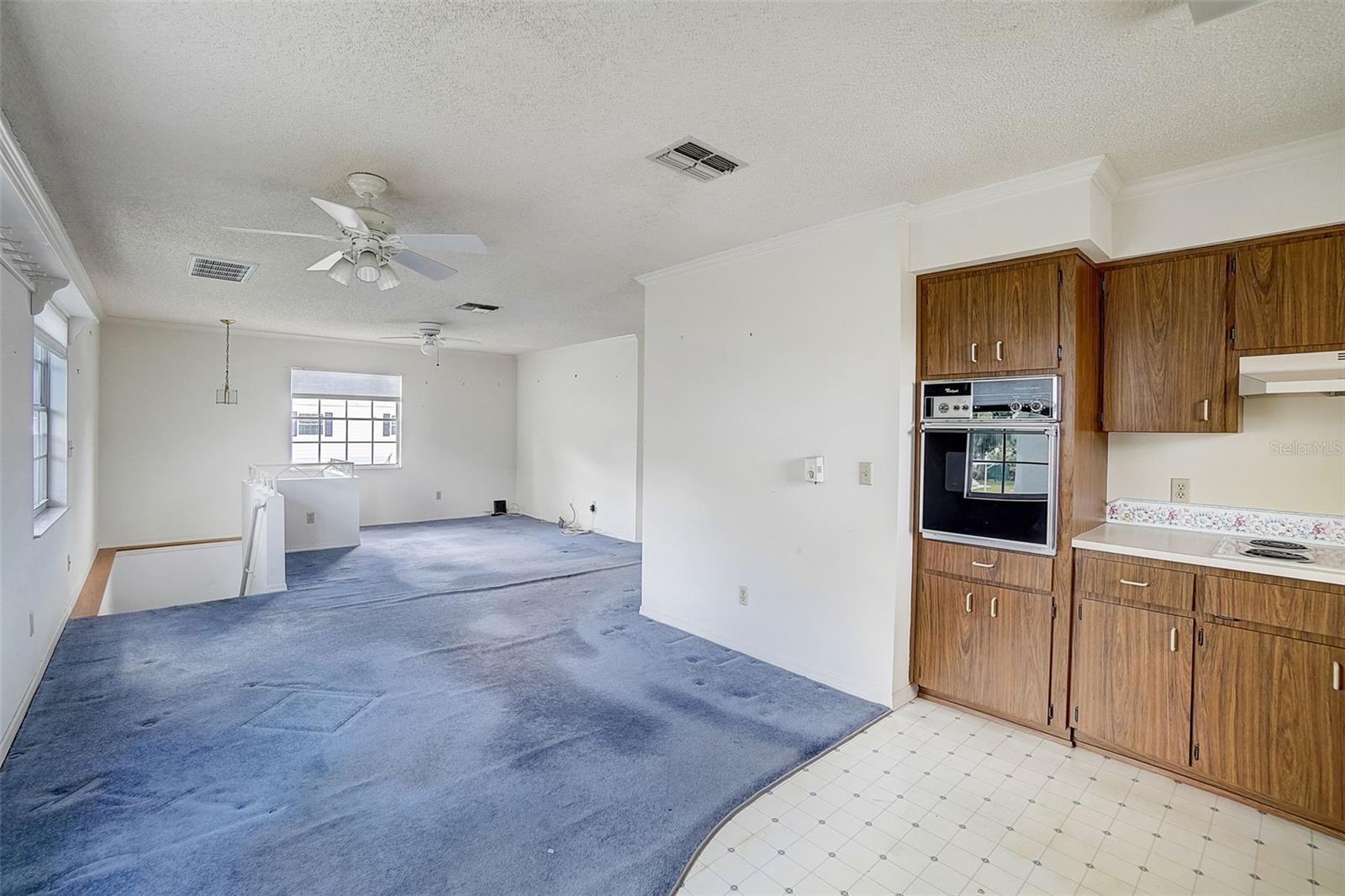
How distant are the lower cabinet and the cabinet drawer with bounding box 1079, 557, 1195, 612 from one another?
0.22 meters

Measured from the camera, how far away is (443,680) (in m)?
3.47

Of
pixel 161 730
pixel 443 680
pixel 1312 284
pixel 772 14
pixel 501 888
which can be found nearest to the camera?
pixel 772 14

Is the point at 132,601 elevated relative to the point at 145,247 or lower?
lower

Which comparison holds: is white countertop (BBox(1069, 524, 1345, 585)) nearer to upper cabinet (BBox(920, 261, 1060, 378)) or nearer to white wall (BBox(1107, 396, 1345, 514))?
white wall (BBox(1107, 396, 1345, 514))

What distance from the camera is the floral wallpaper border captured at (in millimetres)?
2623

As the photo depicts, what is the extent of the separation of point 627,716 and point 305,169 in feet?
9.82

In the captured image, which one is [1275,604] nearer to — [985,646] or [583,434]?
[985,646]

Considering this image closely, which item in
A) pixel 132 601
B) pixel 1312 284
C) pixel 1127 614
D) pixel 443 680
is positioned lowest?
pixel 132 601

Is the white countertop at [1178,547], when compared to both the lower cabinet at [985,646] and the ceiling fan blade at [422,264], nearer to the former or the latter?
the lower cabinet at [985,646]

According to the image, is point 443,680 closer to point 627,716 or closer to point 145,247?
point 627,716

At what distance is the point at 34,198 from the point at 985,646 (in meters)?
5.06

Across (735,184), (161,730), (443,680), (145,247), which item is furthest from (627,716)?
(145,247)

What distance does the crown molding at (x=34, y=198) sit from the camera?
2.34 m

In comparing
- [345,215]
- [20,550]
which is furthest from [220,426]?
[345,215]
